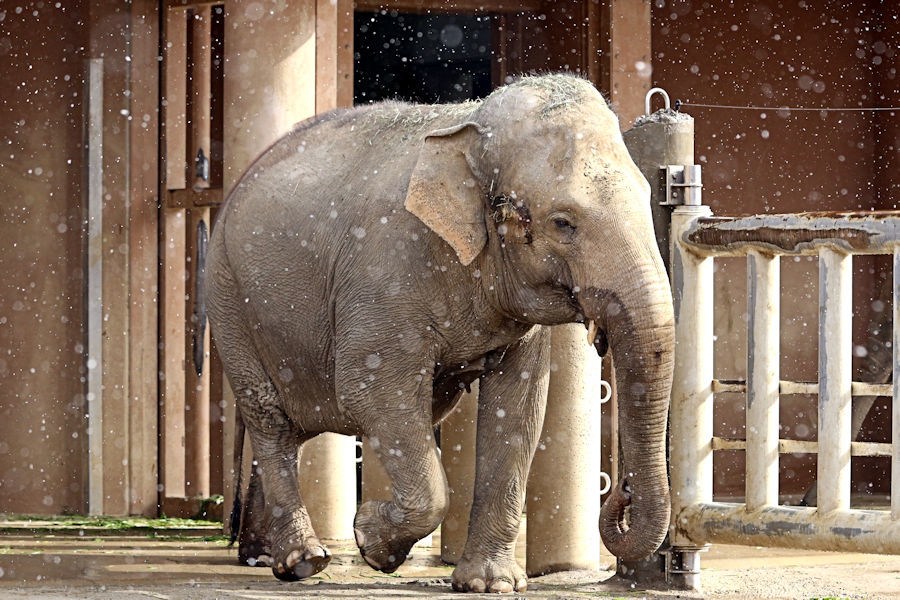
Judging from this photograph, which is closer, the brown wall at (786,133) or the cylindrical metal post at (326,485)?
the cylindrical metal post at (326,485)

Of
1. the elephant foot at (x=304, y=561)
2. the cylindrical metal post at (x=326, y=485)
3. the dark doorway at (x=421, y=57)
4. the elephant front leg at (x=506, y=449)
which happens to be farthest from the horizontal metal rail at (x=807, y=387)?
the dark doorway at (x=421, y=57)

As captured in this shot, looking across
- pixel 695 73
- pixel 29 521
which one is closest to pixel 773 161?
pixel 695 73

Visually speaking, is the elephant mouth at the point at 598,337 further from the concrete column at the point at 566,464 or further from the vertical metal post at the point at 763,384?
the concrete column at the point at 566,464

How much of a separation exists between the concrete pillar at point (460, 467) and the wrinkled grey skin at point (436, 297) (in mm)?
501

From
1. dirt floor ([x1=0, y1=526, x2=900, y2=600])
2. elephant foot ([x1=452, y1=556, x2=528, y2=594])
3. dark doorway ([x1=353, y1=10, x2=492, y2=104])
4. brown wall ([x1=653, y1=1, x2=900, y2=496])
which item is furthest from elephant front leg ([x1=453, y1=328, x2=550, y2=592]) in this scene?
dark doorway ([x1=353, y1=10, x2=492, y2=104])

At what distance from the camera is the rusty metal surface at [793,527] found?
5.07 meters

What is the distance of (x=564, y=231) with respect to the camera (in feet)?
16.7

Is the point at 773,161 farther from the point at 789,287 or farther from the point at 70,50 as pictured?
the point at 70,50

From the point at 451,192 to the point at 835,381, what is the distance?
1396 mm

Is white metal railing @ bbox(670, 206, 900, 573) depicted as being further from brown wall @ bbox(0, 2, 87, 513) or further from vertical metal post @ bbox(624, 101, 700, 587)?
brown wall @ bbox(0, 2, 87, 513)

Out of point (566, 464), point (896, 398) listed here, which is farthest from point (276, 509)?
point (896, 398)

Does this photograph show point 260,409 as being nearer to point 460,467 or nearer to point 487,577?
point 460,467

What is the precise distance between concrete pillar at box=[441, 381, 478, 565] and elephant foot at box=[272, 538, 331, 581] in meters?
0.78

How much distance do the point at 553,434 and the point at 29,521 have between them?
3.18m
